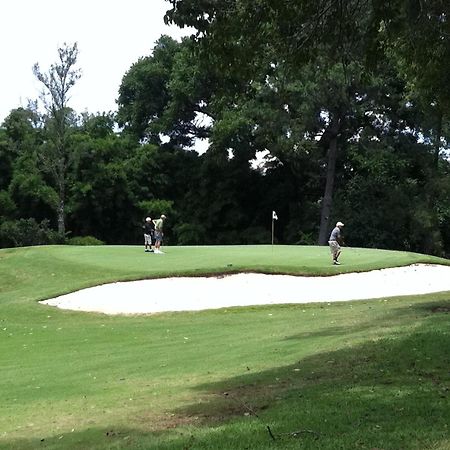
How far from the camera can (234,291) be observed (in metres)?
22.0

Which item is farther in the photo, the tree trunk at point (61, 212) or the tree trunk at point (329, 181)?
the tree trunk at point (61, 212)

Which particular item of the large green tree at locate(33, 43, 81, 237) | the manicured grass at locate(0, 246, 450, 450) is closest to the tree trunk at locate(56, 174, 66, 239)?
the large green tree at locate(33, 43, 81, 237)

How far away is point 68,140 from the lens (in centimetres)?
5875

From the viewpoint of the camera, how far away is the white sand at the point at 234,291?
68.4 feet

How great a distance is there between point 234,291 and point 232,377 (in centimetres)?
1240

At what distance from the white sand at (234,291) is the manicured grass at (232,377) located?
1.24 metres

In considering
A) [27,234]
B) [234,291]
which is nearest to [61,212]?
[27,234]

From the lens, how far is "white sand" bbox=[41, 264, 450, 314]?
68.4ft

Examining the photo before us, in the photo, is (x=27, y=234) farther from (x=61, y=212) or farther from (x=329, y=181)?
(x=329, y=181)

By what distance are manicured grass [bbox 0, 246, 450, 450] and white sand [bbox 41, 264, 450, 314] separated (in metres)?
1.24

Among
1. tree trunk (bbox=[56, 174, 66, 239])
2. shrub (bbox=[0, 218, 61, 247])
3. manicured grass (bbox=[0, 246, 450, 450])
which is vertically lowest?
manicured grass (bbox=[0, 246, 450, 450])

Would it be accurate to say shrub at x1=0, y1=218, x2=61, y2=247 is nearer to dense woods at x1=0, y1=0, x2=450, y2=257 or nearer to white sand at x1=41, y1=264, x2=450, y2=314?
dense woods at x1=0, y1=0, x2=450, y2=257

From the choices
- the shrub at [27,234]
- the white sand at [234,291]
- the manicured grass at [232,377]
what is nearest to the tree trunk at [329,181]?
the shrub at [27,234]

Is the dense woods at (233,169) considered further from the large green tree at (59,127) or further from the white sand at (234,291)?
the white sand at (234,291)
